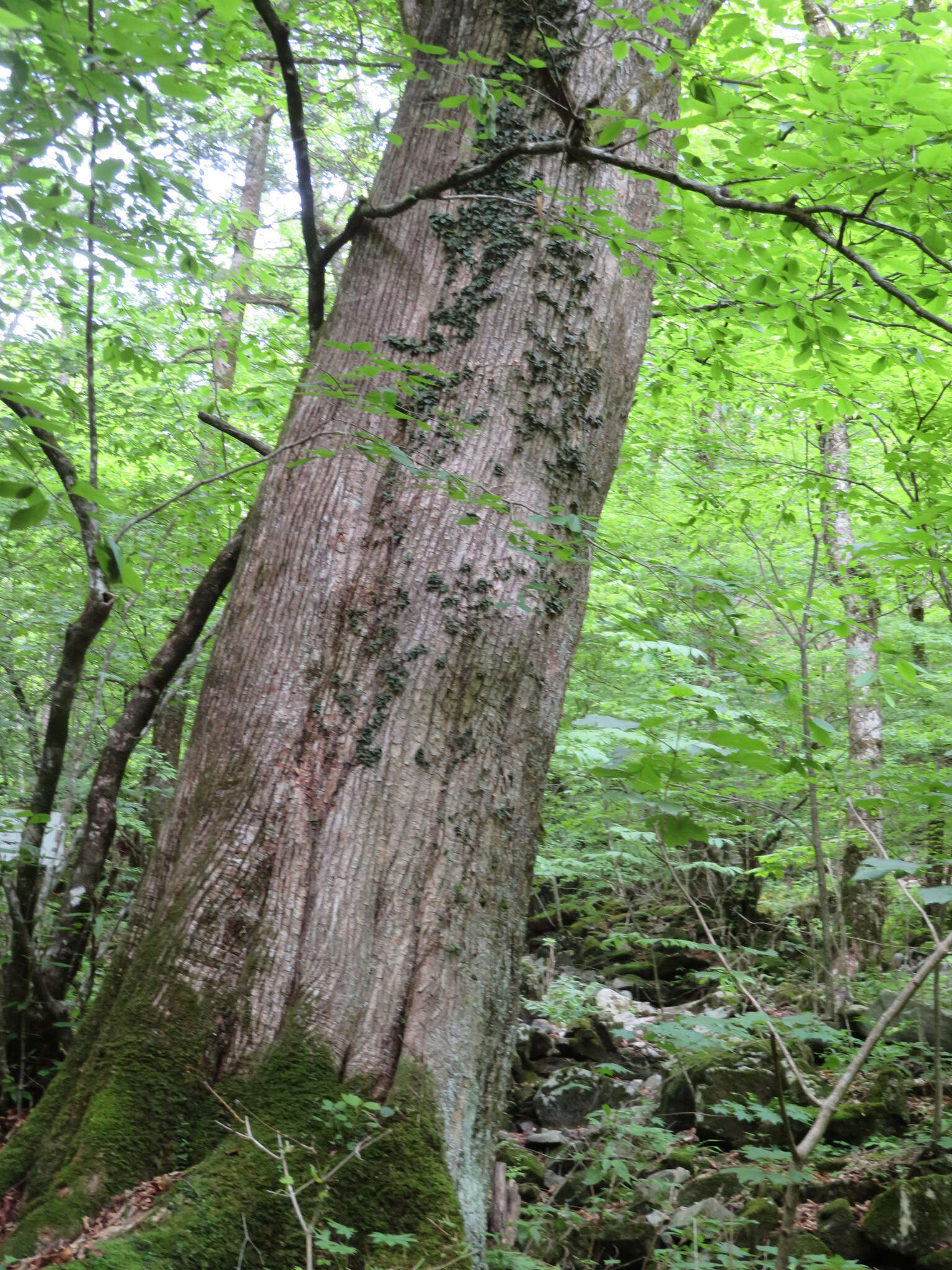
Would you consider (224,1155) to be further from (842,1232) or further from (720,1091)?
(720,1091)

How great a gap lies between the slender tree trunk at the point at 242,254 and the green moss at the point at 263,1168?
13.7 feet

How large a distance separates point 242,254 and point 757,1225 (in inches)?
309

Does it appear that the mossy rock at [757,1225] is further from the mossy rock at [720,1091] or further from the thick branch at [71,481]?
the thick branch at [71,481]

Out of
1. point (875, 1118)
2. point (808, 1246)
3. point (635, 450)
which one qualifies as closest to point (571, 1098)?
point (875, 1118)

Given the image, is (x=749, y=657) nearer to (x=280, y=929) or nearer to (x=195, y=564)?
(x=280, y=929)

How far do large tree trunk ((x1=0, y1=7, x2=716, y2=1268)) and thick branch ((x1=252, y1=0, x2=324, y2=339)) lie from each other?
0.12 m

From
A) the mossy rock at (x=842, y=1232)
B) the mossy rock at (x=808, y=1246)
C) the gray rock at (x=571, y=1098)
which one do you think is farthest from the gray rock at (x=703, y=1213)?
the gray rock at (x=571, y=1098)

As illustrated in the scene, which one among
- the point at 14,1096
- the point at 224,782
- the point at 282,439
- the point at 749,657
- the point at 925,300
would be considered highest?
the point at 925,300

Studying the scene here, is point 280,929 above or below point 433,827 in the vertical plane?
below

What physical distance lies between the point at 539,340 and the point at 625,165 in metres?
0.58

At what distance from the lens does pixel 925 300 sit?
2.80m

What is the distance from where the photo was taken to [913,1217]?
150 inches

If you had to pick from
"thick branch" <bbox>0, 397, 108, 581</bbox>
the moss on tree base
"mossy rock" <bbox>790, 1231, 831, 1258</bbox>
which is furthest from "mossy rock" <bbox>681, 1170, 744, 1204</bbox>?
"thick branch" <bbox>0, 397, 108, 581</bbox>

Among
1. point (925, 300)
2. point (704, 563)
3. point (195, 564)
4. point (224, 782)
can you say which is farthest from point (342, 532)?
point (704, 563)
